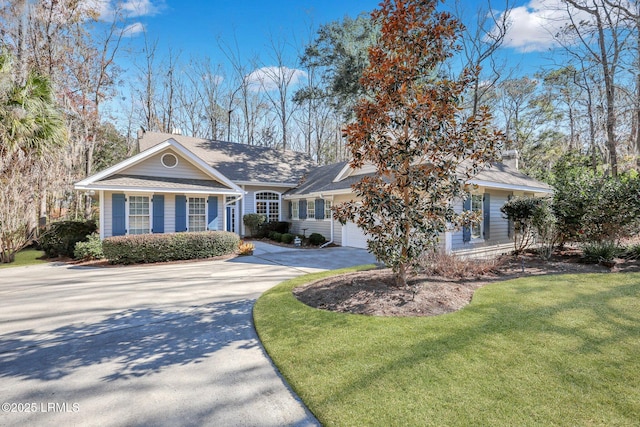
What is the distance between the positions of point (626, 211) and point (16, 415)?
1320 centimetres

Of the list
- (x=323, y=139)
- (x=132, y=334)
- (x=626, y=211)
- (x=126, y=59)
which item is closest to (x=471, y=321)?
(x=132, y=334)

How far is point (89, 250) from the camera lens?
1055 centimetres

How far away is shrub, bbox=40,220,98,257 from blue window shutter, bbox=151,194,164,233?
2308 mm

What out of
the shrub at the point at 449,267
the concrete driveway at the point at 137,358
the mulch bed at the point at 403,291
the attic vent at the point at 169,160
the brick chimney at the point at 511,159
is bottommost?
the concrete driveway at the point at 137,358

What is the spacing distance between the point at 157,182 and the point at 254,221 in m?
5.95

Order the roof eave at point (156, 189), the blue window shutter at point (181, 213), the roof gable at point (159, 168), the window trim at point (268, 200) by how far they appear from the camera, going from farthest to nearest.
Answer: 1. the window trim at point (268, 200)
2. the blue window shutter at point (181, 213)
3. the roof gable at point (159, 168)
4. the roof eave at point (156, 189)

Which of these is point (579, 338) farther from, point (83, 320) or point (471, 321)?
point (83, 320)

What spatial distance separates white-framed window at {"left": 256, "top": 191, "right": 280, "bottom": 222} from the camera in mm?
18047

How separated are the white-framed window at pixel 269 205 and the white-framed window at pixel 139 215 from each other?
6.75 m

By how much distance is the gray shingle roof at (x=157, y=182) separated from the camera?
11.2 metres

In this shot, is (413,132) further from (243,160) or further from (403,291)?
(243,160)

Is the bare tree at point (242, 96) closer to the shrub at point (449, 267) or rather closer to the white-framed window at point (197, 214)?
the white-framed window at point (197, 214)

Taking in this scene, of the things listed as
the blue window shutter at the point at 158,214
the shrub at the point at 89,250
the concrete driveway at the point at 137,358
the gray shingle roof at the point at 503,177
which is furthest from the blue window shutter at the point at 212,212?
the gray shingle roof at the point at 503,177

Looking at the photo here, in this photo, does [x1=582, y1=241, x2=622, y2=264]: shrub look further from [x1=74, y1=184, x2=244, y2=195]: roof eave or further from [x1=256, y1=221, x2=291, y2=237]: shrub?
[x1=256, y1=221, x2=291, y2=237]: shrub
